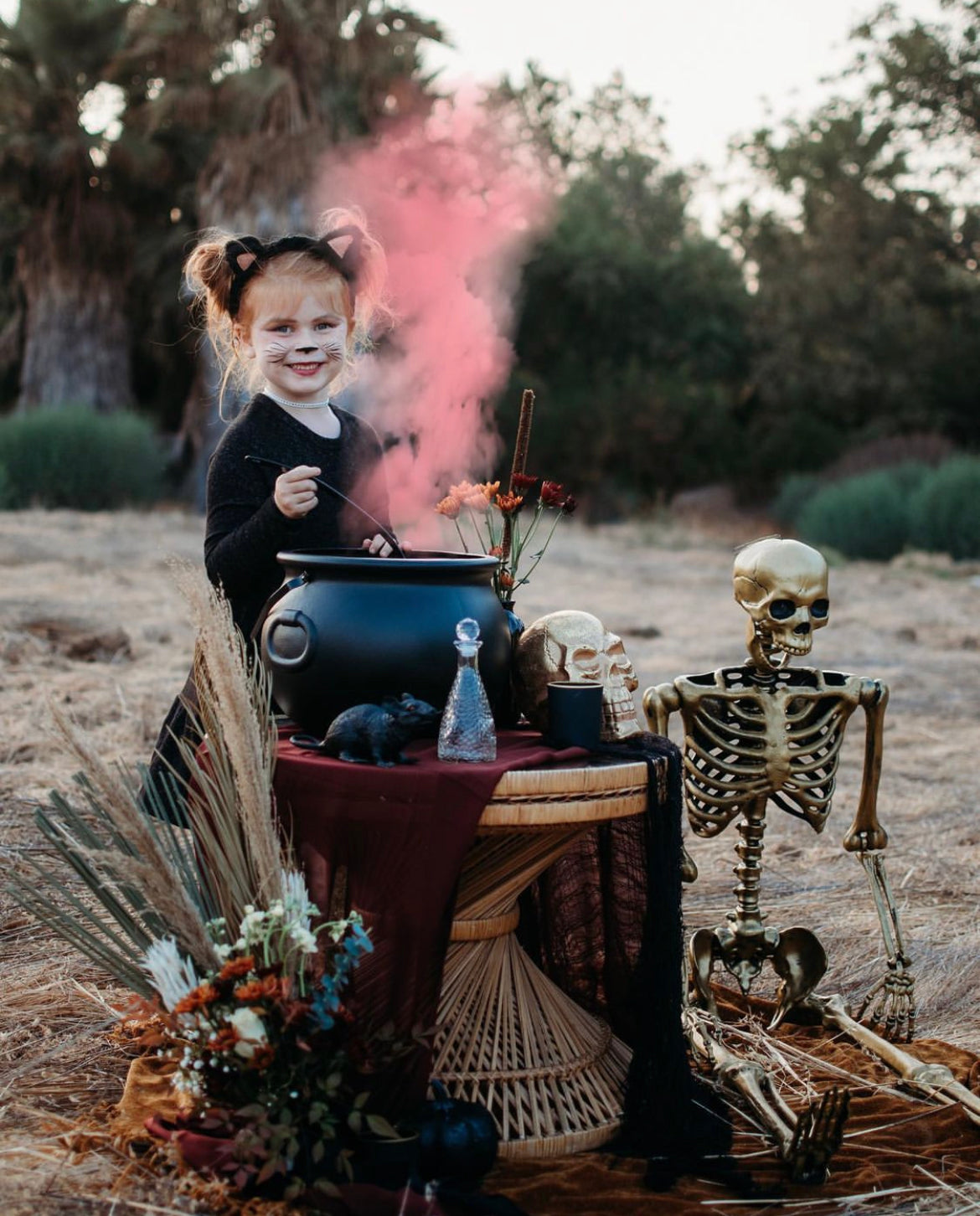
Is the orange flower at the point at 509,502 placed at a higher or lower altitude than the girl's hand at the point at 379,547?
higher

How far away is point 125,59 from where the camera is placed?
21.1m

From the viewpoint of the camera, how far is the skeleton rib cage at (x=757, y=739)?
286 cm

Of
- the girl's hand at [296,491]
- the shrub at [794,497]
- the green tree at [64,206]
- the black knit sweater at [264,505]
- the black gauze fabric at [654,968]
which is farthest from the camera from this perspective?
the shrub at [794,497]

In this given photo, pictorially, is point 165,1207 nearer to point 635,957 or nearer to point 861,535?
point 635,957

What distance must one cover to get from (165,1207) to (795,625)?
1.68 m

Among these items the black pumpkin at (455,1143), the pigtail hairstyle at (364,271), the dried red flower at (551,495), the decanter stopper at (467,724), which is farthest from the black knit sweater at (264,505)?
the black pumpkin at (455,1143)

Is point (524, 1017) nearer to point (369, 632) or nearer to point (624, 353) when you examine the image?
point (369, 632)

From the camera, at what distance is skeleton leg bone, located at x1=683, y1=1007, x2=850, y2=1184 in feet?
7.82

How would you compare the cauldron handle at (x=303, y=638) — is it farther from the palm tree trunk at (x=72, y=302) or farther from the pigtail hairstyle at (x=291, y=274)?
the palm tree trunk at (x=72, y=302)

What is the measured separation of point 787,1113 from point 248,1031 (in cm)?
110

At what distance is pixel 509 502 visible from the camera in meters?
2.86

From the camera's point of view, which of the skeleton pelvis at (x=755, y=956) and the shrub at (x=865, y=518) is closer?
the skeleton pelvis at (x=755, y=956)

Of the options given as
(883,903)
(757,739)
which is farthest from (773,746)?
(883,903)

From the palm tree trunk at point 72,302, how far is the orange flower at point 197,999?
70.4 ft
